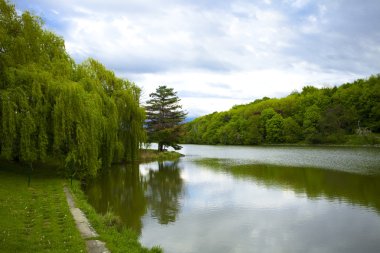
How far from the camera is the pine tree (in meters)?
45.4

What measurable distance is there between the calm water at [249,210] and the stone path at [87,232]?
6.41 ft

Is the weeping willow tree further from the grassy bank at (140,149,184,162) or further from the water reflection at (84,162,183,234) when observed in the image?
the grassy bank at (140,149,184,162)

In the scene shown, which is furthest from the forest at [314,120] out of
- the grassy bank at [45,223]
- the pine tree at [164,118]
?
the grassy bank at [45,223]

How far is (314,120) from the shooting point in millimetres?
78812

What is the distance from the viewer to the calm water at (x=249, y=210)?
10.3 metres

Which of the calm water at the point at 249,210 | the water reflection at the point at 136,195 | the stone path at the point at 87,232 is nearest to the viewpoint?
the stone path at the point at 87,232

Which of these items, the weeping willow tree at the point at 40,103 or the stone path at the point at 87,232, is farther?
the weeping willow tree at the point at 40,103

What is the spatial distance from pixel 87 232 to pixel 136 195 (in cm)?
914

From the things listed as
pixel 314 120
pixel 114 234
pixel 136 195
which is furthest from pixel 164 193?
pixel 314 120

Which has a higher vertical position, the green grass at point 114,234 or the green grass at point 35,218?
the green grass at point 35,218

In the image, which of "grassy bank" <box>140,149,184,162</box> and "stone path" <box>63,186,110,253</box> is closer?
"stone path" <box>63,186,110,253</box>

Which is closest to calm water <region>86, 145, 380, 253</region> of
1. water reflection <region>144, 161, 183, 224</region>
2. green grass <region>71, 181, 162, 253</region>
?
water reflection <region>144, 161, 183, 224</region>

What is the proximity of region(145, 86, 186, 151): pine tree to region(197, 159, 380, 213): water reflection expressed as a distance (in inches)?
754

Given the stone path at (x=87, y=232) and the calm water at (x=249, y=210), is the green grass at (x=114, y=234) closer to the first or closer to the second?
the stone path at (x=87, y=232)
